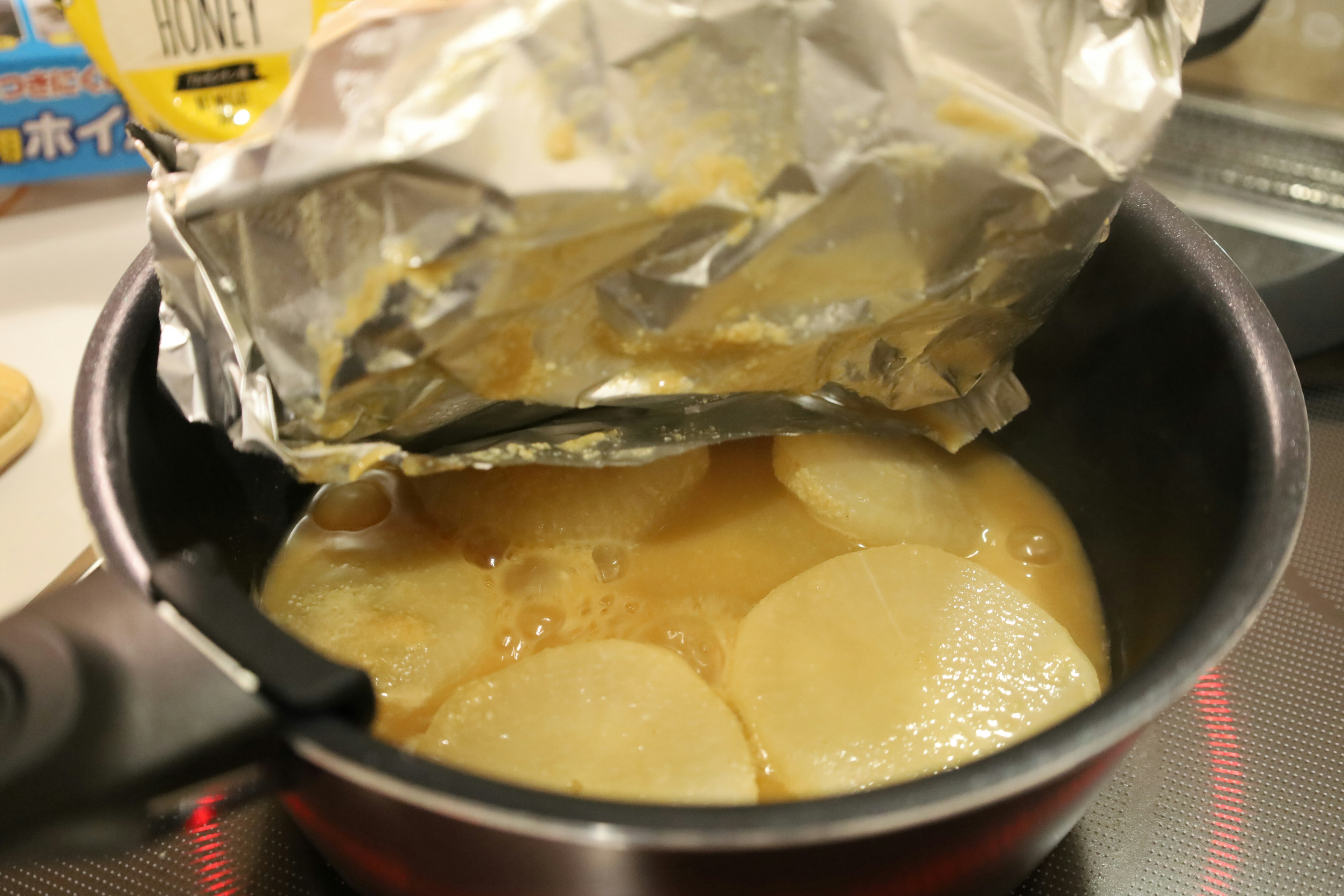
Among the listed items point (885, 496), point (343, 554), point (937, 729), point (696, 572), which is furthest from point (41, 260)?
point (937, 729)

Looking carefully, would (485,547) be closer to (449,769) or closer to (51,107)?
(449,769)

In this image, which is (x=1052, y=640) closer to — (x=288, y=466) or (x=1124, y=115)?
(x=1124, y=115)

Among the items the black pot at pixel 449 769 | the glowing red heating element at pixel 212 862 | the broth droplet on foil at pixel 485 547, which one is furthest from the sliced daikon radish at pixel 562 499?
the glowing red heating element at pixel 212 862

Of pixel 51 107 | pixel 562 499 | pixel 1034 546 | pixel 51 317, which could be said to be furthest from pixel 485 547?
pixel 51 107

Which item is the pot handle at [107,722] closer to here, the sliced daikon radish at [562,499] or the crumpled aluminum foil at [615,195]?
the crumpled aluminum foil at [615,195]

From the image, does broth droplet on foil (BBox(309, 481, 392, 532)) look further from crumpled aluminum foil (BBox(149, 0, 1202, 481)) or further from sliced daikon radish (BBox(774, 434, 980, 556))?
sliced daikon radish (BBox(774, 434, 980, 556))

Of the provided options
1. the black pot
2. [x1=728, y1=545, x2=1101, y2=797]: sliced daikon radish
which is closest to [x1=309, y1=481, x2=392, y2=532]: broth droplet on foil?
the black pot

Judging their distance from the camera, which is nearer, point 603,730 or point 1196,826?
point 603,730
